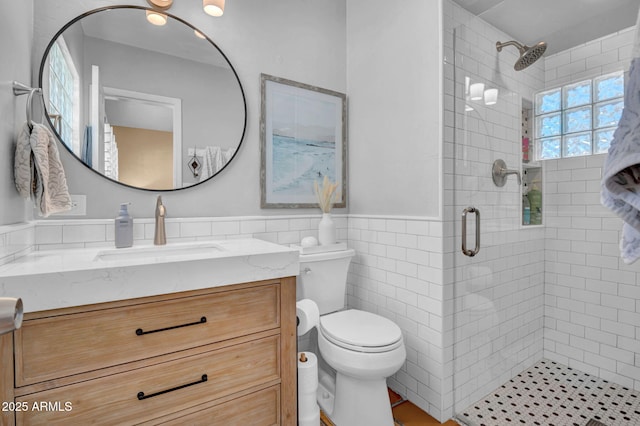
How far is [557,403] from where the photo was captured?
172 cm

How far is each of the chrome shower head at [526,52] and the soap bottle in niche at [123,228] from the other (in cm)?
212

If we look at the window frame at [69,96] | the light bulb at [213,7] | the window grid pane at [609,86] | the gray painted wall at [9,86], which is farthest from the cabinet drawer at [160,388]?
the window grid pane at [609,86]

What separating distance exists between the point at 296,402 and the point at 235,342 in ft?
1.38

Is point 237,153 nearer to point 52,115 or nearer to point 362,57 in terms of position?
point 52,115

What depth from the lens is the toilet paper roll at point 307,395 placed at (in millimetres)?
1463

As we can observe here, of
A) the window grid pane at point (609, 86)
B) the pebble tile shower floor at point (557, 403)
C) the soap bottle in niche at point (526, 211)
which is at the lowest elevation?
the pebble tile shower floor at point (557, 403)

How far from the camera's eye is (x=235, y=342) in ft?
3.98

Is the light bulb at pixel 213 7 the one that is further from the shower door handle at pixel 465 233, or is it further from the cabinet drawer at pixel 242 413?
the cabinet drawer at pixel 242 413

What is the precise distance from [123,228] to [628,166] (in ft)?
5.68

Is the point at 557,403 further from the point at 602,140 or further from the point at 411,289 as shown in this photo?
the point at 602,140

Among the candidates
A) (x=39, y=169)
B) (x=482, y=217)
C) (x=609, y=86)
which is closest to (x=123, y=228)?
(x=39, y=169)

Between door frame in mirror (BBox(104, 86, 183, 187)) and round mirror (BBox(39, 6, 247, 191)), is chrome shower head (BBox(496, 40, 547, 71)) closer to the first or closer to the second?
round mirror (BBox(39, 6, 247, 191))

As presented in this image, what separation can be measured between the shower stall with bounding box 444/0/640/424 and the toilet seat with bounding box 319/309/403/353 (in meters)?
0.34

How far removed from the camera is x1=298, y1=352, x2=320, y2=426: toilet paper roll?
1.46 m
